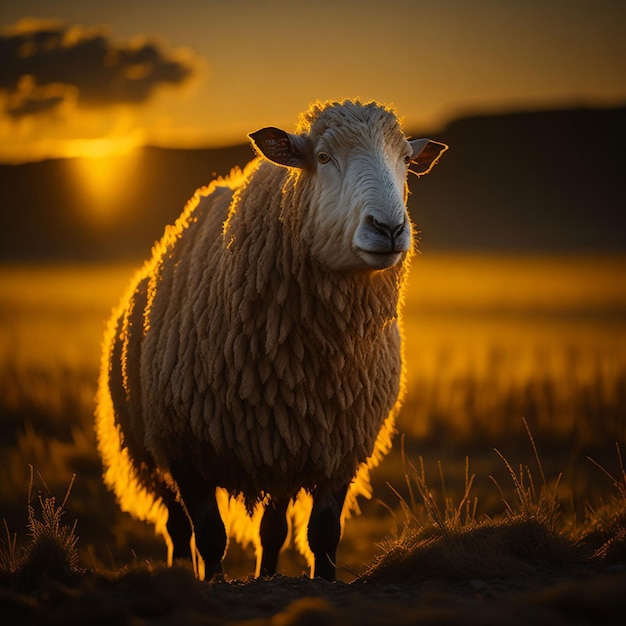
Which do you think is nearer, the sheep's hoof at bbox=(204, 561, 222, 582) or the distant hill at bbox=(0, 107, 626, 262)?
the sheep's hoof at bbox=(204, 561, 222, 582)

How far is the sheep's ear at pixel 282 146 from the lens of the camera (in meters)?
4.87

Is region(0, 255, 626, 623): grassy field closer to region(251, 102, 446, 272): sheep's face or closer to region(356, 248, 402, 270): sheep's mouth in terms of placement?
region(356, 248, 402, 270): sheep's mouth

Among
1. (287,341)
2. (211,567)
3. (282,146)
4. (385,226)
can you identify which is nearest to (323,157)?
(282,146)

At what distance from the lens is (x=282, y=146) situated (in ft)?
16.1

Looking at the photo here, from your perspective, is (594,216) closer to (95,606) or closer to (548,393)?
(548,393)

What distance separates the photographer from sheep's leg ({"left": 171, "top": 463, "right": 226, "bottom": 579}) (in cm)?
509

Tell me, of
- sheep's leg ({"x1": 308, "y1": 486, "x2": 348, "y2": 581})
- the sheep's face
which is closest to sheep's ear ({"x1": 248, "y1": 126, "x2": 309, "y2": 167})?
the sheep's face

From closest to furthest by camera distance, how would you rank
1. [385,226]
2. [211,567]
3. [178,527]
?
[385,226] → [211,567] → [178,527]

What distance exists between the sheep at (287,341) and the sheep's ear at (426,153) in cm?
43

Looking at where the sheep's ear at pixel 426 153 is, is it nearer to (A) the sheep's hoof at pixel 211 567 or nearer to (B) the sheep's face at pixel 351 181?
(B) the sheep's face at pixel 351 181

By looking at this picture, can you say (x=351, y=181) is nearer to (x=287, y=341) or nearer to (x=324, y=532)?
(x=287, y=341)

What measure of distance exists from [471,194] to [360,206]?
10282cm

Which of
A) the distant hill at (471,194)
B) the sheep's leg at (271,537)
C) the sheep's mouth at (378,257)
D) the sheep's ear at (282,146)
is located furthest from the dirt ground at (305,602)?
the distant hill at (471,194)

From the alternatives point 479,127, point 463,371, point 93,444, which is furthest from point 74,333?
point 479,127
